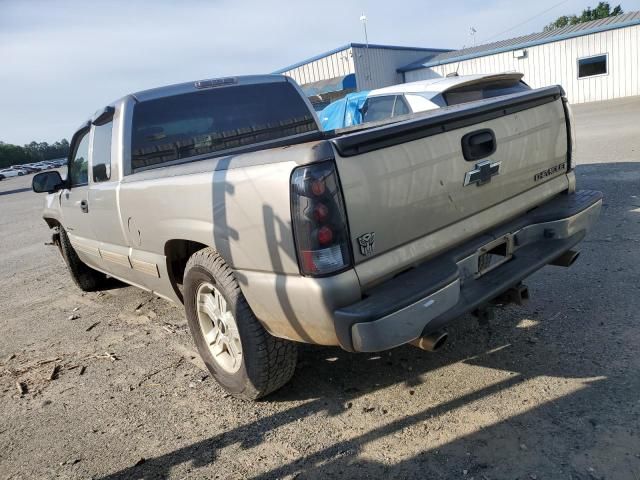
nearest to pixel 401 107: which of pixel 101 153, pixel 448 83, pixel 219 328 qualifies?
pixel 448 83

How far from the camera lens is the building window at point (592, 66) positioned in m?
24.4

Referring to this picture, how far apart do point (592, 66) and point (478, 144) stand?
86.3 ft

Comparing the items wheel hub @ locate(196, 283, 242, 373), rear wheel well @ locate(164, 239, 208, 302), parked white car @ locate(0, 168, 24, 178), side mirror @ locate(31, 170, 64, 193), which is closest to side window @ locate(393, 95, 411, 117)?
side mirror @ locate(31, 170, 64, 193)

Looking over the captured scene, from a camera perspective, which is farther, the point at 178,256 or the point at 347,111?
the point at 347,111

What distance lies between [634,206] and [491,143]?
431 cm

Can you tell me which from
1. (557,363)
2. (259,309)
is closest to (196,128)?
(259,309)

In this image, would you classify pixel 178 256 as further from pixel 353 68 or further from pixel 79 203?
pixel 353 68

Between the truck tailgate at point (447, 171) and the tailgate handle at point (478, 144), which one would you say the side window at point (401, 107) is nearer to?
the truck tailgate at point (447, 171)

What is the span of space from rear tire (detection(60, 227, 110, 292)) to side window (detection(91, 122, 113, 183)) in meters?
1.82

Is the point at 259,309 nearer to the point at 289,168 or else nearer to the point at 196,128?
the point at 289,168

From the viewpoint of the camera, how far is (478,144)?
9.53 ft

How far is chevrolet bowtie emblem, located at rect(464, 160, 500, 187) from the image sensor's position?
2.87 metres

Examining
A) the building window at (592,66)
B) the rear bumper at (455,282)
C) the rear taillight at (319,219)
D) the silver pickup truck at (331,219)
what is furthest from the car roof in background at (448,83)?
A: the building window at (592,66)

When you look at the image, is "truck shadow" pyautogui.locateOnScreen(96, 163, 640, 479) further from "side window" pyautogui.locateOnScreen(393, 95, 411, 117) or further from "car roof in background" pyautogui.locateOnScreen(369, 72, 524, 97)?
"side window" pyautogui.locateOnScreen(393, 95, 411, 117)
